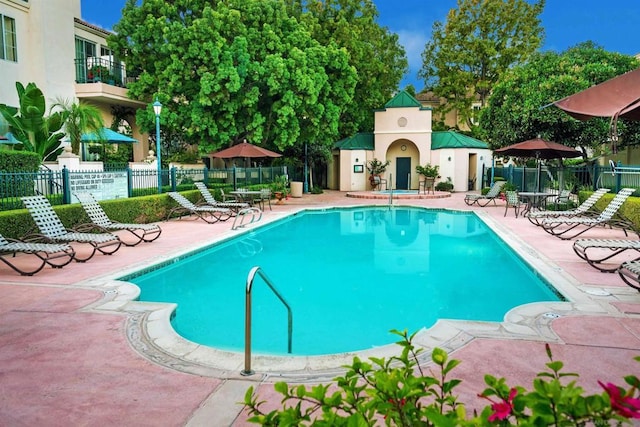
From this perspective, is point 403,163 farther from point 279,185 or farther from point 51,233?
point 51,233

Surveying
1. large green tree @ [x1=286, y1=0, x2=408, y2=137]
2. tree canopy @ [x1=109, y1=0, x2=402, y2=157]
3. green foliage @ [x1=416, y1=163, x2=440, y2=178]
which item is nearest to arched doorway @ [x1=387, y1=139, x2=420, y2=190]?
green foliage @ [x1=416, y1=163, x2=440, y2=178]

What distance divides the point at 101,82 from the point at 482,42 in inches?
1023

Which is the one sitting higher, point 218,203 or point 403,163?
point 403,163

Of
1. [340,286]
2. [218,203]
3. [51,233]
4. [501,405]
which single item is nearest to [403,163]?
[218,203]

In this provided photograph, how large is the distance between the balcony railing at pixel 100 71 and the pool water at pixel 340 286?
13.6m

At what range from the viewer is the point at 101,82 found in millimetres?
22094

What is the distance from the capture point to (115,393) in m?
3.79

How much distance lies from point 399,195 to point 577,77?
35.3ft

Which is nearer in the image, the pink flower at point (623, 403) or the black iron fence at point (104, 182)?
the pink flower at point (623, 403)

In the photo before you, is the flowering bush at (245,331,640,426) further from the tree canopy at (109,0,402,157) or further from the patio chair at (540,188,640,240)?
the tree canopy at (109,0,402,157)

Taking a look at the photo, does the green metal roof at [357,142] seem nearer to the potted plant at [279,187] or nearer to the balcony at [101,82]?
the potted plant at [279,187]

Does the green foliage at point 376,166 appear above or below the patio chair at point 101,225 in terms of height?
above

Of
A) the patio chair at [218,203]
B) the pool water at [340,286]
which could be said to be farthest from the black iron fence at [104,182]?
the pool water at [340,286]

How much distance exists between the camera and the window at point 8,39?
18719 millimetres
